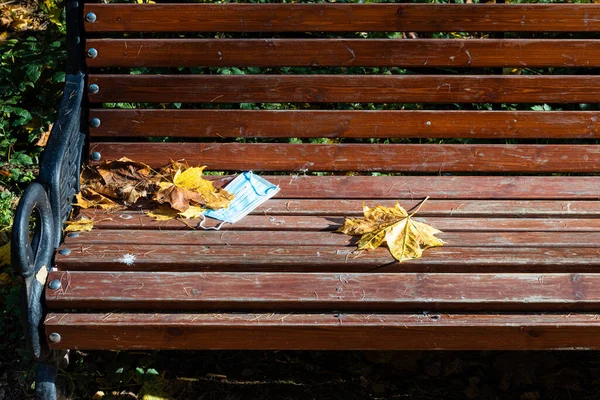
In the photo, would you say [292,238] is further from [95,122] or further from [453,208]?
[95,122]

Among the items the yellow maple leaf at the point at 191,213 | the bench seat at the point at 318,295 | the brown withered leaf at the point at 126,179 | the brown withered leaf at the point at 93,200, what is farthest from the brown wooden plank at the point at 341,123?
the bench seat at the point at 318,295

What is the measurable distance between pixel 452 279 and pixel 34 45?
283 cm

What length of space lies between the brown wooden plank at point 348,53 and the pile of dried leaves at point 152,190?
16.5 inches

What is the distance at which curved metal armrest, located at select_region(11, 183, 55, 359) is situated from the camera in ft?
8.51

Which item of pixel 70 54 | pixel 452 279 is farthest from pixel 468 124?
pixel 70 54

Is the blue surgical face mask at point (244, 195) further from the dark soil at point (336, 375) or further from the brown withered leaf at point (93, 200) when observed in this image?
the dark soil at point (336, 375)

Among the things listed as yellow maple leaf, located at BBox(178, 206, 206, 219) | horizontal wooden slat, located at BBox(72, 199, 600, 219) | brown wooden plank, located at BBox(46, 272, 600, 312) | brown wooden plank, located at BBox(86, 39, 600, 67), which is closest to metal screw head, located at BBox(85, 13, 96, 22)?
brown wooden plank, located at BBox(86, 39, 600, 67)

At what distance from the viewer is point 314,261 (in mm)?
2826

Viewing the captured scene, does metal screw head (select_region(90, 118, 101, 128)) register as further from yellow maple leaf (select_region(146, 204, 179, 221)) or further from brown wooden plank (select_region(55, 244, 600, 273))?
brown wooden plank (select_region(55, 244, 600, 273))

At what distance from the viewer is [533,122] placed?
11.3 feet

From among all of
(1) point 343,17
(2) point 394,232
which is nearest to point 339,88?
(1) point 343,17

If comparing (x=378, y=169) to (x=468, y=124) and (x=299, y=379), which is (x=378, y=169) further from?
(x=299, y=379)

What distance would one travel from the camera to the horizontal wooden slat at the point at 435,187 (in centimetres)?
344

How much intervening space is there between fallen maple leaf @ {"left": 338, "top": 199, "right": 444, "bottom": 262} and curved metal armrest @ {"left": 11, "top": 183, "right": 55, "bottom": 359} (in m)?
1.01
